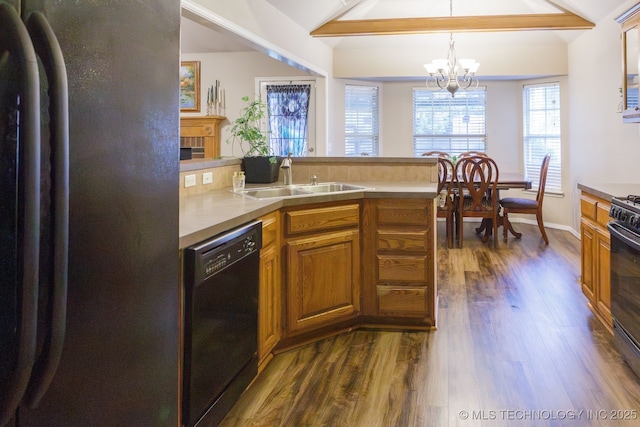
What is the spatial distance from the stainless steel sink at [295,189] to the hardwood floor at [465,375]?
950 mm

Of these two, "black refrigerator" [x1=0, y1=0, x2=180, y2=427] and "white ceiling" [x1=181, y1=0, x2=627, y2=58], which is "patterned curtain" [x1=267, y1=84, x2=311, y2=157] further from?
"black refrigerator" [x1=0, y1=0, x2=180, y2=427]

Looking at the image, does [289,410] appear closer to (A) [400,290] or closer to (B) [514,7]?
(A) [400,290]

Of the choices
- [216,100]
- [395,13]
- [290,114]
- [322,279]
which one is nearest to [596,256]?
[322,279]

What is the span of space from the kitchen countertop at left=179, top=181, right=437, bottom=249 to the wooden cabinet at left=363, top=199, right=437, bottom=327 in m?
0.07

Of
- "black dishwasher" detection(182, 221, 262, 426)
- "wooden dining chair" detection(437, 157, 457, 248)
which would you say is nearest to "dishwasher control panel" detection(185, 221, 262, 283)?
"black dishwasher" detection(182, 221, 262, 426)

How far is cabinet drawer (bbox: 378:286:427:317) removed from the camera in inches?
123

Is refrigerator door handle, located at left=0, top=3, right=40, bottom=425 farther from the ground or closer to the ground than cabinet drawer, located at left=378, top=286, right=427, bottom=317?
farther from the ground

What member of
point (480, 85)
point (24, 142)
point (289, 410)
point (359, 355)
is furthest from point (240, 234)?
point (480, 85)

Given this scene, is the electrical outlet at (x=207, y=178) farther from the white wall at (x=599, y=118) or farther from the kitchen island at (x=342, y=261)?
the white wall at (x=599, y=118)

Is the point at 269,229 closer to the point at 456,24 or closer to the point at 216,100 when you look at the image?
the point at 456,24

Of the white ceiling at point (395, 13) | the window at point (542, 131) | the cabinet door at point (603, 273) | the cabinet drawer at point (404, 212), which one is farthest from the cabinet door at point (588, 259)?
the window at point (542, 131)

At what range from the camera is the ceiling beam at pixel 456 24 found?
5797mm

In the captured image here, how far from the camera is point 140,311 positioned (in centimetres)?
112

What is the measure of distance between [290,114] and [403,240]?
15.2 ft
